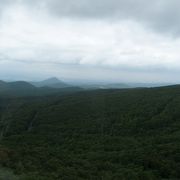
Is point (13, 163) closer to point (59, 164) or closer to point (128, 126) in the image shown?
point (59, 164)

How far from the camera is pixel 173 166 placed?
122ft

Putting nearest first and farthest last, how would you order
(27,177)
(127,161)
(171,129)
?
(27,177) < (127,161) < (171,129)

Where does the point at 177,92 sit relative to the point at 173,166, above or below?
above

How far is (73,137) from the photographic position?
59.7m

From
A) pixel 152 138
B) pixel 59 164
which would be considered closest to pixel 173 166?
pixel 59 164

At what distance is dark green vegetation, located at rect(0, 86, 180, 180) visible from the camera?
29.3 metres

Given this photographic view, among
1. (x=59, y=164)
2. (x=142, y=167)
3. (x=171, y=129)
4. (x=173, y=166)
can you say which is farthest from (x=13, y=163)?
(x=171, y=129)

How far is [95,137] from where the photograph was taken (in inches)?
2274

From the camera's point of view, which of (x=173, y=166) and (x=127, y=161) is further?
(x=127, y=161)

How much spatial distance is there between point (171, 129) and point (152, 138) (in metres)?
5.48

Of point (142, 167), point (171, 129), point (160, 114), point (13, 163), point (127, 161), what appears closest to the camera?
point (13, 163)

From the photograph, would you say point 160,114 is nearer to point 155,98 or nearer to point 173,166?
point 155,98

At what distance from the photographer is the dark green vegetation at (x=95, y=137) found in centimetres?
2927

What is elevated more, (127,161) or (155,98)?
(155,98)
